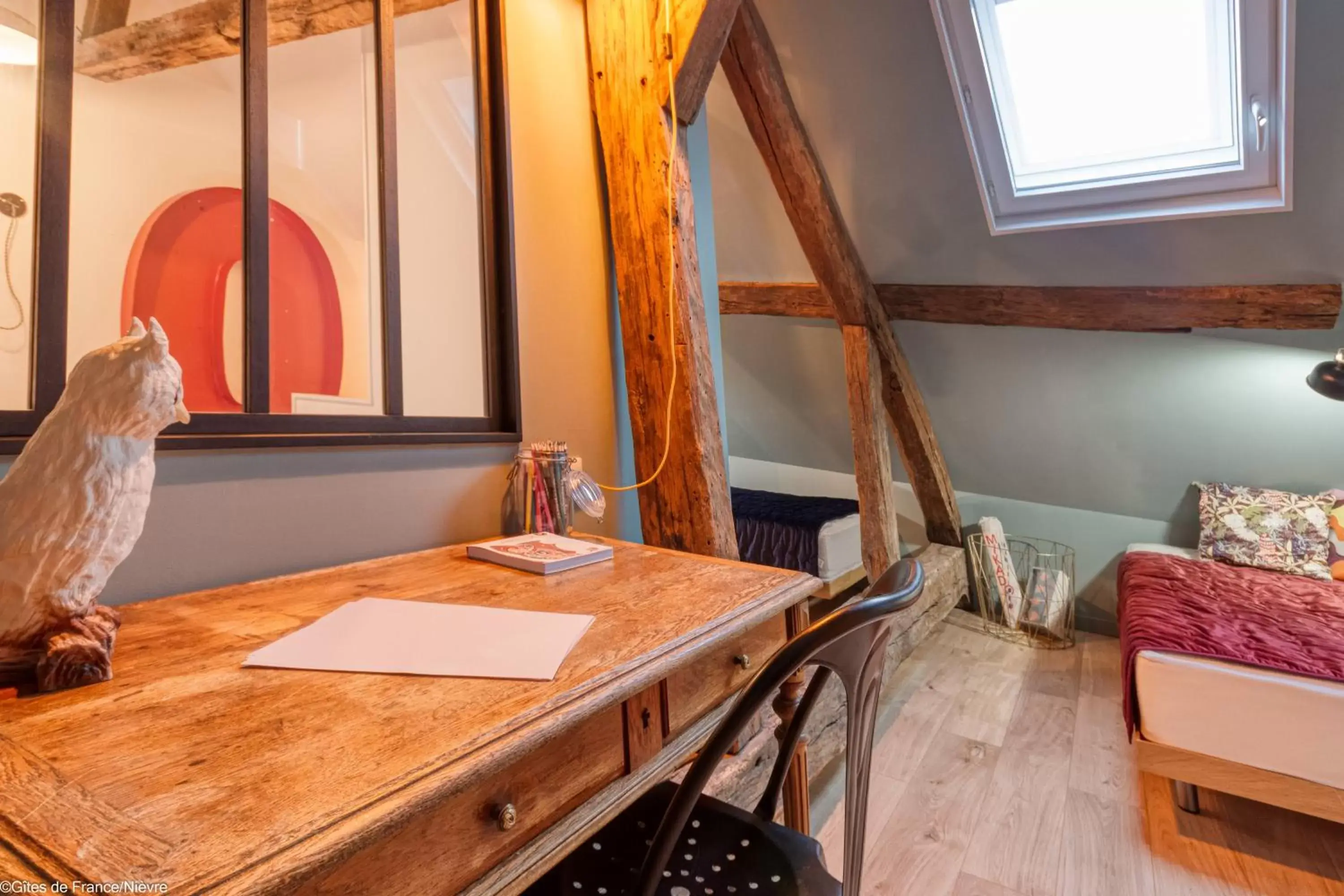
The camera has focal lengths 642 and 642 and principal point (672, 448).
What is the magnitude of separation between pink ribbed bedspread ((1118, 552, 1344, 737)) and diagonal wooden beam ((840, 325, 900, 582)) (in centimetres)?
100

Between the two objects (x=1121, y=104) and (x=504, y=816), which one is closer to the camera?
(x=504, y=816)

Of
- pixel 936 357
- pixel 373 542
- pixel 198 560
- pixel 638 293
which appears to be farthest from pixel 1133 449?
pixel 198 560

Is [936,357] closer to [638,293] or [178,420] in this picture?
[638,293]

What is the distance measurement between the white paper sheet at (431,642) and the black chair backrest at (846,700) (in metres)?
0.18

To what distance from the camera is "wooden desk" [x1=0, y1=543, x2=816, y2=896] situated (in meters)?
0.39

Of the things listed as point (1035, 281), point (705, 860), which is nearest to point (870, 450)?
point (1035, 281)

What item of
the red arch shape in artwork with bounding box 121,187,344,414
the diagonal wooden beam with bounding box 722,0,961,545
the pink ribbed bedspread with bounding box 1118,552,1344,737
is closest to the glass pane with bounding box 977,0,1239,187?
the diagonal wooden beam with bounding box 722,0,961,545

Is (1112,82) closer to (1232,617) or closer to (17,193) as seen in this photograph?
(1232,617)

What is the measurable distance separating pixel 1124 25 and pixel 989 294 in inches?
40.3

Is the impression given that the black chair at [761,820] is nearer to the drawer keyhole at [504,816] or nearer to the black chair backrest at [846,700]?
the black chair backrest at [846,700]

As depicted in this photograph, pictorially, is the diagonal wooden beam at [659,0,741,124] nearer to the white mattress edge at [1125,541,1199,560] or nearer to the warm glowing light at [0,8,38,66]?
the warm glowing light at [0,8,38,66]

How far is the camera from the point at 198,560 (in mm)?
913

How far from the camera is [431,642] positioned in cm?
72

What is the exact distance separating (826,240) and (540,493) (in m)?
1.90
